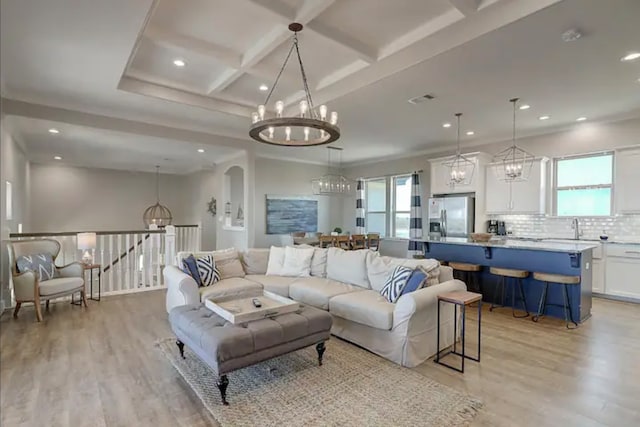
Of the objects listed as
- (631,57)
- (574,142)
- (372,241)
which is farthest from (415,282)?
(574,142)

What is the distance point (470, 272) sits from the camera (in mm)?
5379

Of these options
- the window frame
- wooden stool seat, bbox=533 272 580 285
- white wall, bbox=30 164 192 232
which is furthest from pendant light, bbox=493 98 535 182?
white wall, bbox=30 164 192 232

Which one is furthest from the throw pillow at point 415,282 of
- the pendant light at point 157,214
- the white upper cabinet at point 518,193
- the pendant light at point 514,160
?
the pendant light at point 157,214

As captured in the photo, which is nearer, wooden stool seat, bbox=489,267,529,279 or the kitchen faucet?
wooden stool seat, bbox=489,267,529,279

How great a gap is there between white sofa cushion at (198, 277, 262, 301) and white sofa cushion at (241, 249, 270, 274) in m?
0.42

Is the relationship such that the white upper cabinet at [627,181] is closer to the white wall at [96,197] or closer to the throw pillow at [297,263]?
the throw pillow at [297,263]

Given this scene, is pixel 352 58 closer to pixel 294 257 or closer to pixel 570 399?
pixel 294 257

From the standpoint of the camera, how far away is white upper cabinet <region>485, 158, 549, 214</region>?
6.09 metres

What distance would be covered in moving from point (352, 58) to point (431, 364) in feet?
11.0

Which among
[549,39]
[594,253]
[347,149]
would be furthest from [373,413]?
[347,149]

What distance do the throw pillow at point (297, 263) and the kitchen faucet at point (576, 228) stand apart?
15.6 ft

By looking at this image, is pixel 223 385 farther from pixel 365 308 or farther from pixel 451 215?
pixel 451 215

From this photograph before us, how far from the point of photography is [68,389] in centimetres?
263

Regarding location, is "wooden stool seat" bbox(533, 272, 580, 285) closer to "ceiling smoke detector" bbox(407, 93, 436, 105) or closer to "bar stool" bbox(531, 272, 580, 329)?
"bar stool" bbox(531, 272, 580, 329)
